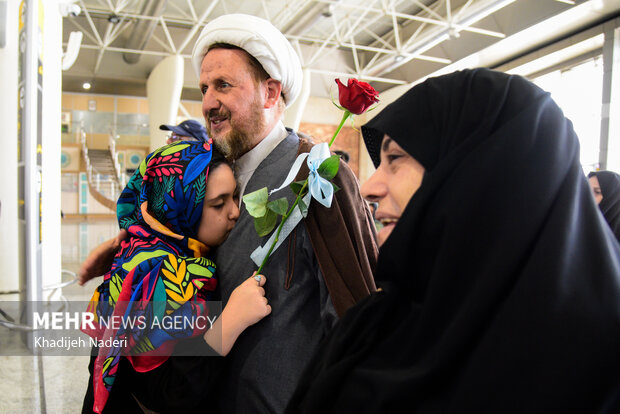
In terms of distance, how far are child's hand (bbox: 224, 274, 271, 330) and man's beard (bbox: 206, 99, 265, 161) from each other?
485 mm

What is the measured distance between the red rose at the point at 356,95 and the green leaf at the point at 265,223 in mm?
369

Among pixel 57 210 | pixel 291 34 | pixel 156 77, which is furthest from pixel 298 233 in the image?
pixel 156 77

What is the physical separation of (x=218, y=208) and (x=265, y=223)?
0.70 feet

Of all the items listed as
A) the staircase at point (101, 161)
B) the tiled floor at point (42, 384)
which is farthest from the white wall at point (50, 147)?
the staircase at point (101, 161)

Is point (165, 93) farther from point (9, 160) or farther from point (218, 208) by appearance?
point (218, 208)

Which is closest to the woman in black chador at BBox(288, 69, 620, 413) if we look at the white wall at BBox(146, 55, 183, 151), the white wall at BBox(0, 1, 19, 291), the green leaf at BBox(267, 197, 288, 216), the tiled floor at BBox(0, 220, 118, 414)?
the green leaf at BBox(267, 197, 288, 216)

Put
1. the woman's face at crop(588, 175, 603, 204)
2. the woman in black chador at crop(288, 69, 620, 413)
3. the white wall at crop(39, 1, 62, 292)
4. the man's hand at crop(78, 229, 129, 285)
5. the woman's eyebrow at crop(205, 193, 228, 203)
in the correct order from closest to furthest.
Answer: the woman in black chador at crop(288, 69, 620, 413) < the woman's eyebrow at crop(205, 193, 228, 203) < the man's hand at crop(78, 229, 129, 285) < the woman's face at crop(588, 175, 603, 204) < the white wall at crop(39, 1, 62, 292)

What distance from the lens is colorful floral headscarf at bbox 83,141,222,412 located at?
1.24 m

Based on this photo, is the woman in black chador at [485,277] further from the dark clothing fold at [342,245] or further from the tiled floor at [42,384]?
the tiled floor at [42,384]

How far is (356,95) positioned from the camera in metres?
1.22

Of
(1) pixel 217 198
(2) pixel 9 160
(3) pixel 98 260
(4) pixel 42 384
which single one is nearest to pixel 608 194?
(1) pixel 217 198

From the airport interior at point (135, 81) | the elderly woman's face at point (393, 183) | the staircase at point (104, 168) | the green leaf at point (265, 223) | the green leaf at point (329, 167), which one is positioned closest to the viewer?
the elderly woman's face at point (393, 183)

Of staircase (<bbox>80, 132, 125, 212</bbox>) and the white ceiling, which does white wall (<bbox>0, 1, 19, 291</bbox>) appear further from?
staircase (<bbox>80, 132, 125, 212</bbox>)

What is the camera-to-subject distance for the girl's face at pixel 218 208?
139cm
